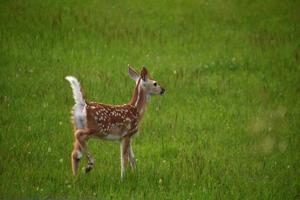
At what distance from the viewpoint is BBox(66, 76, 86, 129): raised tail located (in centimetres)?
1198

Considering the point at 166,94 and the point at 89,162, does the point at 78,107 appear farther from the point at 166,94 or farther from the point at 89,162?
the point at 166,94

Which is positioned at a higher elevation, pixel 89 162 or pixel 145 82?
pixel 145 82

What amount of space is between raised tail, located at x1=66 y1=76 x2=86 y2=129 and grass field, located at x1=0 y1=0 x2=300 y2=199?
90 centimetres

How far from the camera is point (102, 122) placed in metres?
12.2

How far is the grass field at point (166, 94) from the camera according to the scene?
12.6 metres

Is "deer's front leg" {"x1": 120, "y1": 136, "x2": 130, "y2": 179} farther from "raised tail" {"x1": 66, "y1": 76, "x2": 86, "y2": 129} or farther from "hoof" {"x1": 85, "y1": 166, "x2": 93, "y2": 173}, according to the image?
"raised tail" {"x1": 66, "y1": 76, "x2": 86, "y2": 129}

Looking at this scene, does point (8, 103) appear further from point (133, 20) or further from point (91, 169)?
point (133, 20)

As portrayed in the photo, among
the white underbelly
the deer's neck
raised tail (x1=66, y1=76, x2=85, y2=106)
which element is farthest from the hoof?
the deer's neck

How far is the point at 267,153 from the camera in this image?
14727 mm

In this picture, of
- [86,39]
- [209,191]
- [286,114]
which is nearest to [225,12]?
[86,39]

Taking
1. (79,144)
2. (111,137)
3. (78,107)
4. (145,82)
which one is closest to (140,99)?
(145,82)

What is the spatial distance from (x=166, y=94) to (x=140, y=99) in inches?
209

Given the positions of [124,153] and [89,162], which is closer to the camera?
[89,162]

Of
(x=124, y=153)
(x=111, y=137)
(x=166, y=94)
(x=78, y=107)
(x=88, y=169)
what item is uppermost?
(x=78, y=107)
